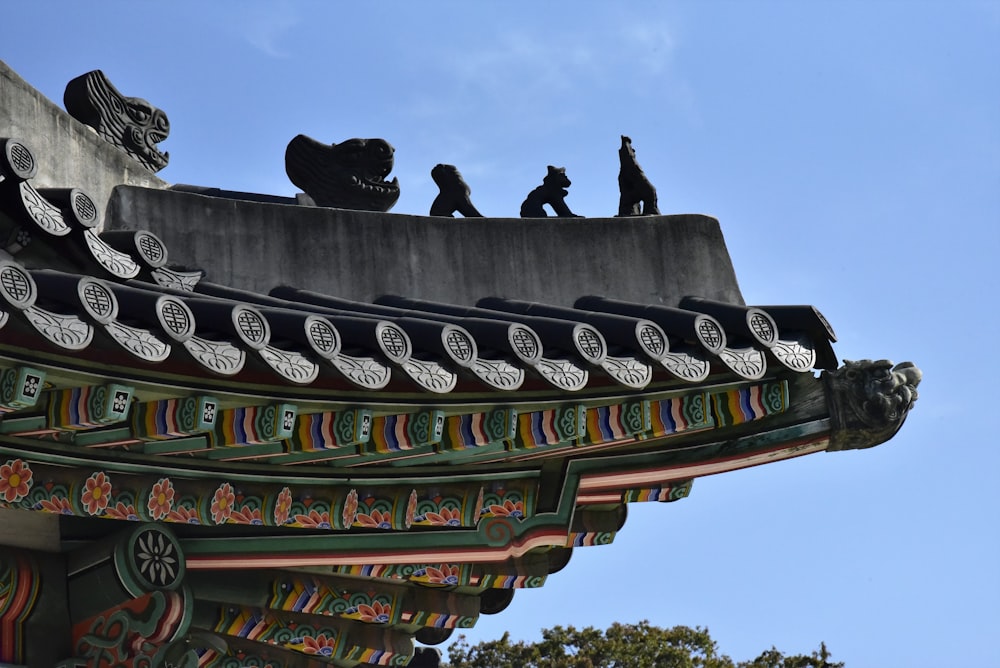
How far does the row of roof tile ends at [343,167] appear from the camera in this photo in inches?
285

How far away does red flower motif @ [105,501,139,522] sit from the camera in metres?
5.80

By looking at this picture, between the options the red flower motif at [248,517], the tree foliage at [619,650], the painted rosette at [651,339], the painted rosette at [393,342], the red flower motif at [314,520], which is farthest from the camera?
the tree foliage at [619,650]

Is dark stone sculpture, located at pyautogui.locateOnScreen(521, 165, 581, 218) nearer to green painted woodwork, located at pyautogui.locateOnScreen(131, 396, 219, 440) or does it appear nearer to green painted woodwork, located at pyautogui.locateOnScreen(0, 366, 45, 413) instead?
green painted woodwork, located at pyautogui.locateOnScreen(131, 396, 219, 440)

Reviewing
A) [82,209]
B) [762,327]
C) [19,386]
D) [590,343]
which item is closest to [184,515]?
[82,209]

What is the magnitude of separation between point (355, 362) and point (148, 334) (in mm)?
767

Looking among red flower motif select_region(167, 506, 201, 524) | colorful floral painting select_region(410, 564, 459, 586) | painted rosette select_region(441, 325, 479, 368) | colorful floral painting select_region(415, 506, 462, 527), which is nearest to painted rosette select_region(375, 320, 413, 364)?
painted rosette select_region(441, 325, 479, 368)

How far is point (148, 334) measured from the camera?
15.0 ft

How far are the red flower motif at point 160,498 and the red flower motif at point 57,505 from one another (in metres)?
0.31

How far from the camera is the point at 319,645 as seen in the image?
7.21 m

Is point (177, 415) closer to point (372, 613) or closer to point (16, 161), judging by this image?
point (16, 161)

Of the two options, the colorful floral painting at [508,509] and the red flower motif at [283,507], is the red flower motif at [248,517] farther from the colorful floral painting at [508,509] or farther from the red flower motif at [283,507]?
the colorful floral painting at [508,509]

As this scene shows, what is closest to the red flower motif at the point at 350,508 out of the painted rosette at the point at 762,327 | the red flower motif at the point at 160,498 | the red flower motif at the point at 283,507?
the red flower motif at the point at 283,507

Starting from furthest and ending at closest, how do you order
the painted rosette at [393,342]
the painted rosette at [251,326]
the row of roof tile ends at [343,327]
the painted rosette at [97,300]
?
1. the painted rosette at [393,342]
2. the painted rosette at [251,326]
3. the row of roof tile ends at [343,327]
4. the painted rosette at [97,300]

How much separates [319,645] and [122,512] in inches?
66.2
